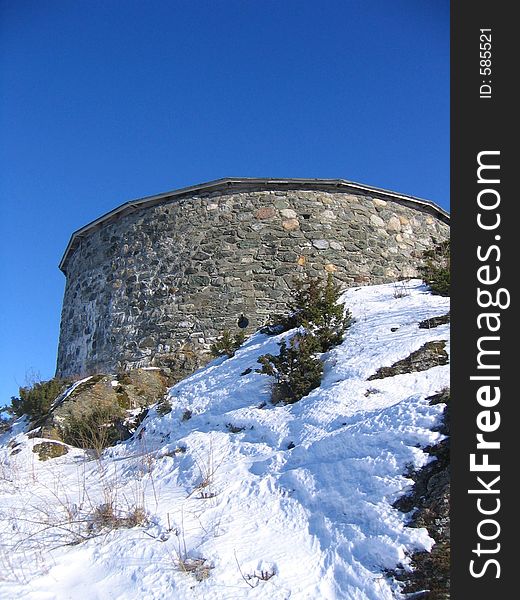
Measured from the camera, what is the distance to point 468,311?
3129 mm

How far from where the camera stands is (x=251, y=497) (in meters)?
3.93

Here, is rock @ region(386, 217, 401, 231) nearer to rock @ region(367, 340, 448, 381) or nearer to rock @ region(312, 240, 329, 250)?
rock @ region(312, 240, 329, 250)

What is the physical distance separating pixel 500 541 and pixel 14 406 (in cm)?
794

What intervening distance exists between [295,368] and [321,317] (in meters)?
1.09

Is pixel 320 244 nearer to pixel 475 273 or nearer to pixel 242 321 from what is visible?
pixel 242 321

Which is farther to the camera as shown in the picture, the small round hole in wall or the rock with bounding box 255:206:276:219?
the rock with bounding box 255:206:276:219

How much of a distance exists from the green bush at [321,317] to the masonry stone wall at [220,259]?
115 inches

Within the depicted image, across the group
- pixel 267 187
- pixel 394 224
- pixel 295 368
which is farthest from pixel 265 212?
pixel 295 368

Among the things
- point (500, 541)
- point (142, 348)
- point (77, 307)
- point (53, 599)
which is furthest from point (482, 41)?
point (77, 307)

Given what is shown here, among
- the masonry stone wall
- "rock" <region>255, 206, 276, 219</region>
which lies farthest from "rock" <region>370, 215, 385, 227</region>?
"rock" <region>255, 206, 276, 219</region>

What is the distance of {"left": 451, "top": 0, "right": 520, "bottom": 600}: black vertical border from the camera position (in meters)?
2.70

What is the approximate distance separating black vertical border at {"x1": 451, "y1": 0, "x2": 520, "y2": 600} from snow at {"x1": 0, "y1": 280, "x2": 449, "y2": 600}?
434 mm

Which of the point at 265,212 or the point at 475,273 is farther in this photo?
the point at 265,212

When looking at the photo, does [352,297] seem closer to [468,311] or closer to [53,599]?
[468,311]
